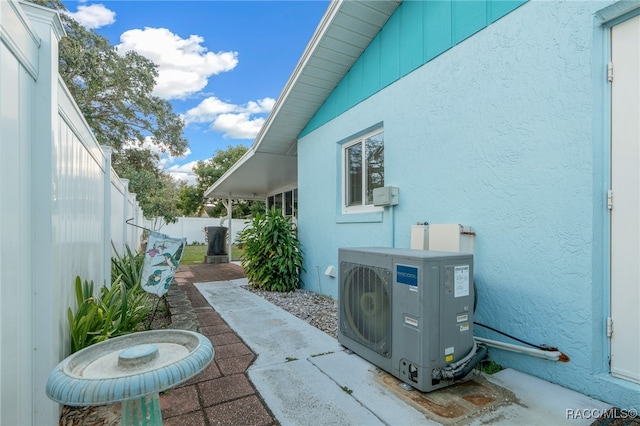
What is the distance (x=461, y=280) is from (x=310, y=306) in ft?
10.3

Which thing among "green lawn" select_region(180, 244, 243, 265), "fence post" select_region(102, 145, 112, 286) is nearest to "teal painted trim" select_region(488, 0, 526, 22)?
"fence post" select_region(102, 145, 112, 286)

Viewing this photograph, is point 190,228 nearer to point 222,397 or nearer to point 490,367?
point 222,397

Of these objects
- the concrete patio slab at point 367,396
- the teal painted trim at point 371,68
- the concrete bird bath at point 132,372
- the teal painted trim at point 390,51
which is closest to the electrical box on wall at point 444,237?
the concrete patio slab at point 367,396

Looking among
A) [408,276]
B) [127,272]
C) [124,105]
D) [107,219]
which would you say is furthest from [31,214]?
[124,105]

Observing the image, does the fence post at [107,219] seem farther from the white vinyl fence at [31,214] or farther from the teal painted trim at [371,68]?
the teal painted trim at [371,68]

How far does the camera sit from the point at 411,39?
3.90m

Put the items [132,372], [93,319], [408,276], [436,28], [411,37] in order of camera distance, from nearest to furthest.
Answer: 1. [132,372]
2. [408,276]
3. [93,319]
4. [436,28]
5. [411,37]

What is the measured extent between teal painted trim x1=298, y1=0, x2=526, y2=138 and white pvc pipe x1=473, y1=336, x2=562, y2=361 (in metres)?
2.94

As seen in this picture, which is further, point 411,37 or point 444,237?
point 411,37

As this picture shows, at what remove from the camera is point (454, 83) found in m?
3.30

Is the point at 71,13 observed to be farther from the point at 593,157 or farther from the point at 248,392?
the point at 593,157

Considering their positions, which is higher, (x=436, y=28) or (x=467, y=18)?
(x=436, y=28)

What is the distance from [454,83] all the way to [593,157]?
5.13 ft

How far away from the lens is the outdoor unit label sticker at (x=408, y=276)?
2316 mm
